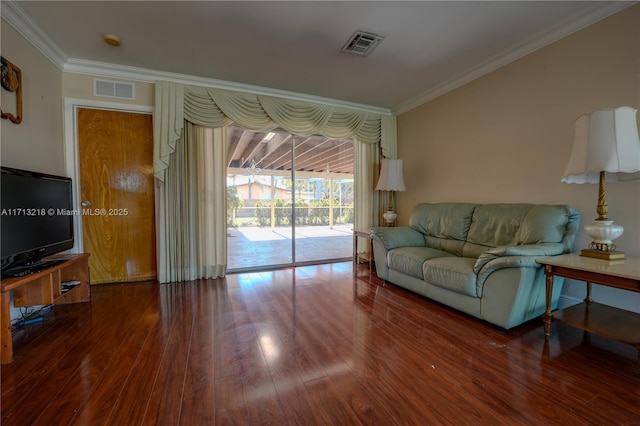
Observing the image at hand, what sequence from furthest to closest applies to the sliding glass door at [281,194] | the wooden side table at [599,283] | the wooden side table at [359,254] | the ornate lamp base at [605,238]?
the sliding glass door at [281,194], the wooden side table at [359,254], the ornate lamp base at [605,238], the wooden side table at [599,283]

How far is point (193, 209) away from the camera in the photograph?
132 inches

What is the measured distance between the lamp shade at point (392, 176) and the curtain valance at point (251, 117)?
54 centimetres

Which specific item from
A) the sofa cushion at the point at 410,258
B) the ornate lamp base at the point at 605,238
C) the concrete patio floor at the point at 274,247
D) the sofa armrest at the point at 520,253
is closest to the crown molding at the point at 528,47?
the ornate lamp base at the point at 605,238

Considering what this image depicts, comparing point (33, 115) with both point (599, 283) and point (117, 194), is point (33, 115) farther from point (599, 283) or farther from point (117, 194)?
point (599, 283)

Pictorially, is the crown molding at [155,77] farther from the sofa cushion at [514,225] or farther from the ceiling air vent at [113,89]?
the sofa cushion at [514,225]

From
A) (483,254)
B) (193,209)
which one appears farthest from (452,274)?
(193,209)

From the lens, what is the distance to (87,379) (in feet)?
4.84

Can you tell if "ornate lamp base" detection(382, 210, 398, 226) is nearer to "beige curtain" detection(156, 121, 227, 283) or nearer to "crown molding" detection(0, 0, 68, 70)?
"beige curtain" detection(156, 121, 227, 283)

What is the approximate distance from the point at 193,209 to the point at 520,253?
339cm

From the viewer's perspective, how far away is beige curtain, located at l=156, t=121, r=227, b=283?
3.19 meters

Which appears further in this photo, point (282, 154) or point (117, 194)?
point (282, 154)

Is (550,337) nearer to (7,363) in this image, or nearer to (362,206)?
(362,206)

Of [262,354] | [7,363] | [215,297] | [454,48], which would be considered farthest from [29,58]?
[454,48]

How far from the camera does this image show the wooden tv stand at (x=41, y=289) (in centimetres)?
161
